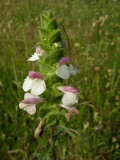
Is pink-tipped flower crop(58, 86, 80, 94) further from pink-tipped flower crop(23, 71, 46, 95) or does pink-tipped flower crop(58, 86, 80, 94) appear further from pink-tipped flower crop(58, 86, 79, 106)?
pink-tipped flower crop(23, 71, 46, 95)

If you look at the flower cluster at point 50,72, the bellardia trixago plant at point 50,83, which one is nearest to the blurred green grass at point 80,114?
the bellardia trixago plant at point 50,83

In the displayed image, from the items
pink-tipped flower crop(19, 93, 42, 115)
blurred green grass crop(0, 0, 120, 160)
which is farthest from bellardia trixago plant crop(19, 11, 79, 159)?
blurred green grass crop(0, 0, 120, 160)

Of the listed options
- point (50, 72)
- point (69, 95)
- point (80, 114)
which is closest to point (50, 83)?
point (50, 72)

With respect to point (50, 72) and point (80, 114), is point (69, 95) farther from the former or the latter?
point (80, 114)

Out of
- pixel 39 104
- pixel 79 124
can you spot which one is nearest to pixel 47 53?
pixel 39 104

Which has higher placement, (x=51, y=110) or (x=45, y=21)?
(x=45, y=21)

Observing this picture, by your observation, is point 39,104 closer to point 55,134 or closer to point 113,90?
point 55,134

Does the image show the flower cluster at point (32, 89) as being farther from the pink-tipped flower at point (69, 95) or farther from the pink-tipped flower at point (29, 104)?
the pink-tipped flower at point (69, 95)
